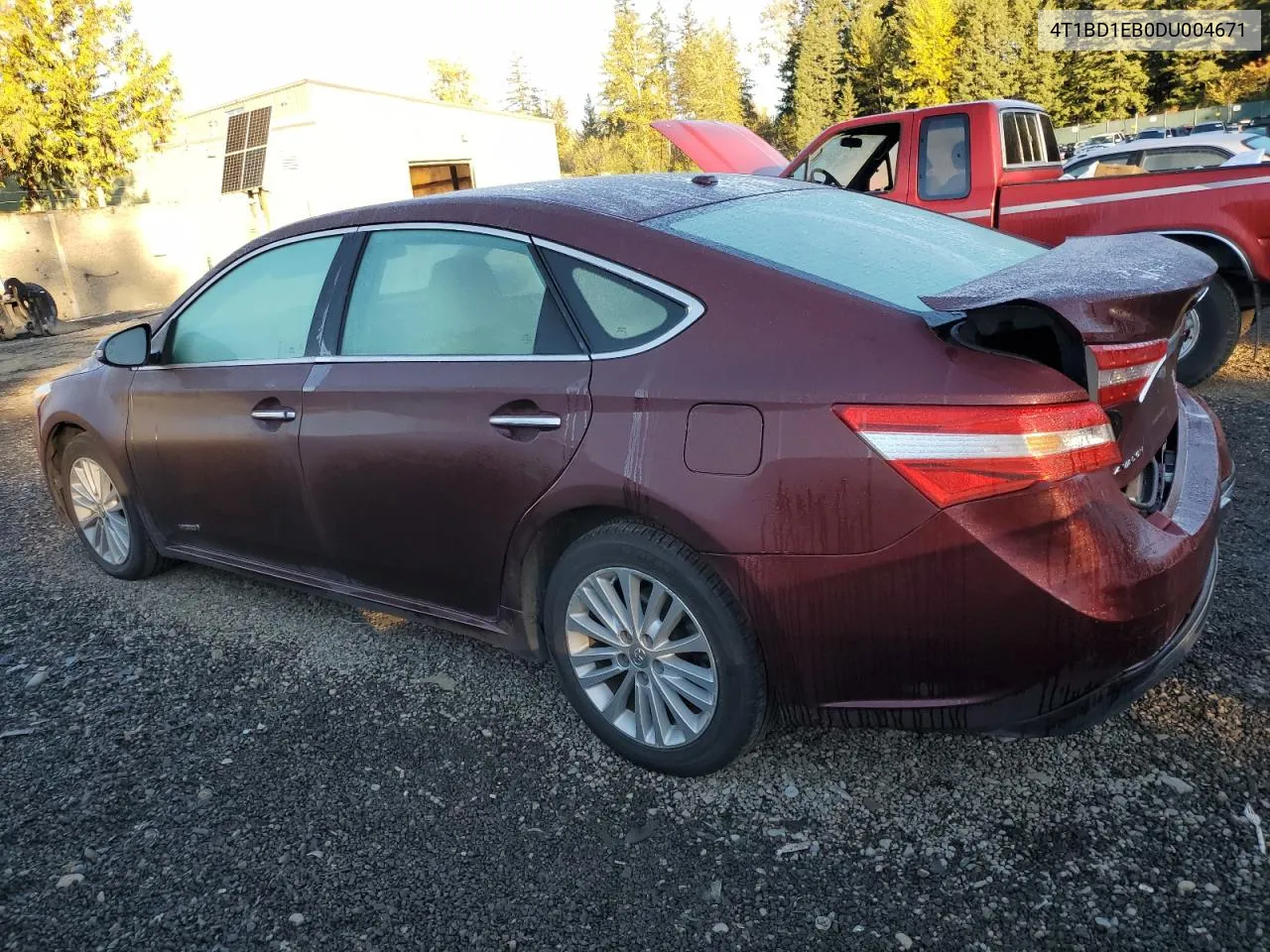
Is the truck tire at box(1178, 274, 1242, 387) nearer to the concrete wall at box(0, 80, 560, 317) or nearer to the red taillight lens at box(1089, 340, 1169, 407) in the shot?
the red taillight lens at box(1089, 340, 1169, 407)

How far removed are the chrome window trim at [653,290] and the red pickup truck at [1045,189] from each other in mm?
2619

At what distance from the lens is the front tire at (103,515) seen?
13.6 ft

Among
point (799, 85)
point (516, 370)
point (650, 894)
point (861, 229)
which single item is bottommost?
point (650, 894)

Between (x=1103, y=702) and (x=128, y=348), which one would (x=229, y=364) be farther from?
(x=1103, y=702)

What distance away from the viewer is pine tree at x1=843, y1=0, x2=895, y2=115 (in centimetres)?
5809

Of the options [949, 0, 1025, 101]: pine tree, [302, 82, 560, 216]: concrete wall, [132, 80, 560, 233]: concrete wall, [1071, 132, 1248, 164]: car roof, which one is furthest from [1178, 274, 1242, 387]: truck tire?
[949, 0, 1025, 101]: pine tree

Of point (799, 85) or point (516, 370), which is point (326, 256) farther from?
point (799, 85)

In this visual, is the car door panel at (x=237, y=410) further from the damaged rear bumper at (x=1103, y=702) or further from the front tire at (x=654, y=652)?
the damaged rear bumper at (x=1103, y=702)

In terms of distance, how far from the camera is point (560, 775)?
266cm

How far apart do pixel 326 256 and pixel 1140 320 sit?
2.57 m

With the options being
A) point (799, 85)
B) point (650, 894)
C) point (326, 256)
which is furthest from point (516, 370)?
point (799, 85)

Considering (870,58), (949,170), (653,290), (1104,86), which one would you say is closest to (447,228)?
(653,290)

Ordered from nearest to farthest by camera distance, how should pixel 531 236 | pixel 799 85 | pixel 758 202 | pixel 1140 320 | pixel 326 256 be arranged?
pixel 1140 320
pixel 531 236
pixel 758 202
pixel 326 256
pixel 799 85

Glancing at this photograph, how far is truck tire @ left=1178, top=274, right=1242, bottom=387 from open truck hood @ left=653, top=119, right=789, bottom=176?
4.31 meters
